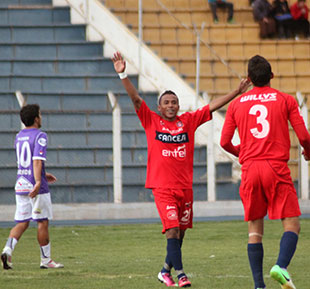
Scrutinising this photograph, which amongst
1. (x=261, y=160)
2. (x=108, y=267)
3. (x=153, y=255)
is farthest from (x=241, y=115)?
(x=153, y=255)

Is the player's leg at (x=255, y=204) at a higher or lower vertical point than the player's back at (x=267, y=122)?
lower

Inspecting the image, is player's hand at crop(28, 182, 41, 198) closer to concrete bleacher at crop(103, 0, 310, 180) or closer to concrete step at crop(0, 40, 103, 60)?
concrete bleacher at crop(103, 0, 310, 180)

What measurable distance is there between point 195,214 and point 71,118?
3089mm

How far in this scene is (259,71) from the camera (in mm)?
7320

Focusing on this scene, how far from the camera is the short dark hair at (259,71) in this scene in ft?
24.0

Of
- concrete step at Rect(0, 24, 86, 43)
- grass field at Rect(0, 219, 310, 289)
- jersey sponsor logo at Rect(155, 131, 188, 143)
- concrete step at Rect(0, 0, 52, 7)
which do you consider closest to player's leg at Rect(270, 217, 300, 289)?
grass field at Rect(0, 219, 310, 289)

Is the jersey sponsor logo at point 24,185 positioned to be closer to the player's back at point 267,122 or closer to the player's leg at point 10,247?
the player's leg at point 10,247

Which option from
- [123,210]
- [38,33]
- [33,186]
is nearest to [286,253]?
[33,186]

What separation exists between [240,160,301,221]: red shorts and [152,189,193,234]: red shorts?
1190 mm

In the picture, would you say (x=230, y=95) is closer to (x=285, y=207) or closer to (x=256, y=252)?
(x=285, y=207)

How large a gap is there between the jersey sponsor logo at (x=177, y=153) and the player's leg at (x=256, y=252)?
1.43 meters

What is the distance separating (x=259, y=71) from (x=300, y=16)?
15.8 meters

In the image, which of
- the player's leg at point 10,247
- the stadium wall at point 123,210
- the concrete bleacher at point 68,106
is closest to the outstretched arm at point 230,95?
the player's leg at point 10,247

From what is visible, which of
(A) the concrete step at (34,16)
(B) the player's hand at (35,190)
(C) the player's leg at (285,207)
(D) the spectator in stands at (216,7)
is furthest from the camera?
(D) the spectator in stands at (216,7)
